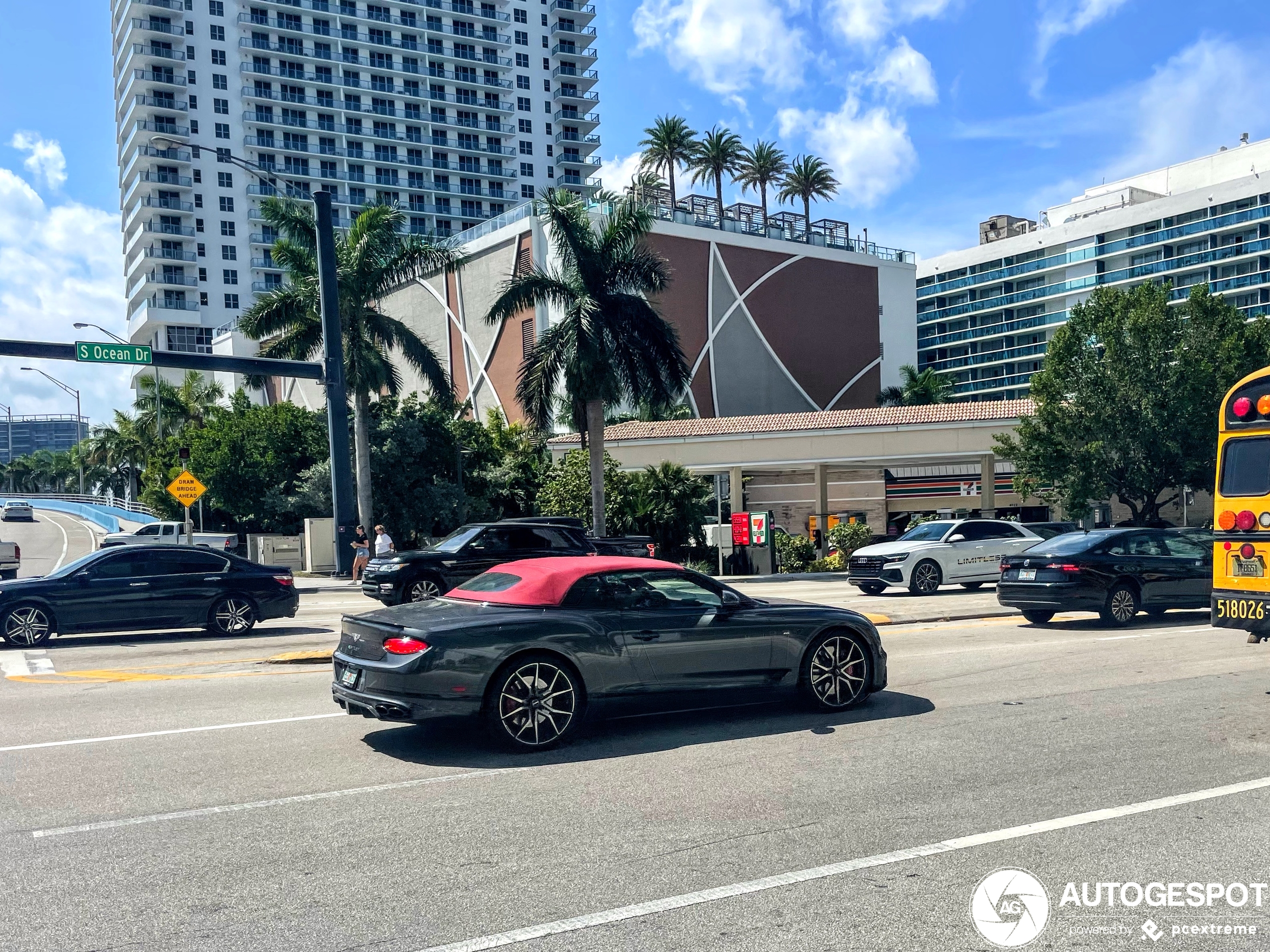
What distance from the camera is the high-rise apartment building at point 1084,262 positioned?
90.8 meters

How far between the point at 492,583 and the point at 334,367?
22952 millimetres

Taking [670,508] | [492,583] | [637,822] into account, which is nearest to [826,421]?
[670,508]

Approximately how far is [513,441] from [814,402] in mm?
25676

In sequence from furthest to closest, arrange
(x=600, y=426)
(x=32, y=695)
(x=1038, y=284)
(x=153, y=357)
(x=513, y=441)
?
(x=1038, y=284)
(x=513, y=441)
(x=600, y=426)
(x=153, y=357)
(x=32, y=695)

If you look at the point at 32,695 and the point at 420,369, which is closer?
the point at 32,695

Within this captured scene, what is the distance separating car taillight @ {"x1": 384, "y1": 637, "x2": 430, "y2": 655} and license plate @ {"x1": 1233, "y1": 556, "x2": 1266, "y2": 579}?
7382 mm

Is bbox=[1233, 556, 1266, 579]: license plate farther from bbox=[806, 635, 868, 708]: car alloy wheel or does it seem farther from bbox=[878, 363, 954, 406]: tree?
bbox=[878, 363, 954, 406]: tree

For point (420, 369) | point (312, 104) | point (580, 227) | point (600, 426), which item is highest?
point (312, 104)

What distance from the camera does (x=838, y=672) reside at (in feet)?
30.4

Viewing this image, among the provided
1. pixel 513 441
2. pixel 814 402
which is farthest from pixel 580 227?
pixel 814 402

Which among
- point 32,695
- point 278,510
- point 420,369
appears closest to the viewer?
point 32,695

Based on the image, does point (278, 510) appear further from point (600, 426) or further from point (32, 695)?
point (32, 695)

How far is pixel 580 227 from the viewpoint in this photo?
109 feet

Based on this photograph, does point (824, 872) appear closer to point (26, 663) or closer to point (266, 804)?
point (266, 804)
